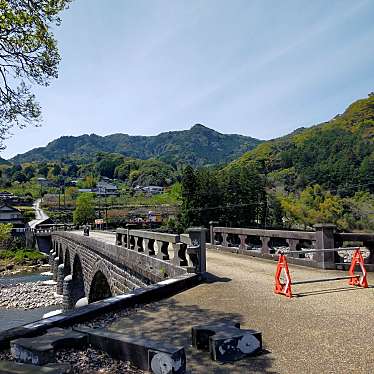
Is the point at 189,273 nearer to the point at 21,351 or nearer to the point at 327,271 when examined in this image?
the point at 327,271

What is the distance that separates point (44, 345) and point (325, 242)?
7.79 metres

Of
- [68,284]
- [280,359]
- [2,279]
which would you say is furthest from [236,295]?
[2,279]

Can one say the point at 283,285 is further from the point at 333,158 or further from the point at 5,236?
the point at 333,158

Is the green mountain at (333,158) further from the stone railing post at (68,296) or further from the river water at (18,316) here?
the river water at (18,316)

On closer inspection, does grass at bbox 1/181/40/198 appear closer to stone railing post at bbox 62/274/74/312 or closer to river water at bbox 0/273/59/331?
river water at bbox 0/273/59/331

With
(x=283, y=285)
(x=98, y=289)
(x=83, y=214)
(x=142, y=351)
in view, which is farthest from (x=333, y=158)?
(x=142, y=351)

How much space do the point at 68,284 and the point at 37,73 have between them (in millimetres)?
23941

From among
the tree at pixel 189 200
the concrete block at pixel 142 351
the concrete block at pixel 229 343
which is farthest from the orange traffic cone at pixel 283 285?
the tree at pixel 189 200

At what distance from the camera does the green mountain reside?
8450cm

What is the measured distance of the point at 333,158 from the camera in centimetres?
9725

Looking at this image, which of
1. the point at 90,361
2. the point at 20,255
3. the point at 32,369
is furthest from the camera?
the point at 20,255

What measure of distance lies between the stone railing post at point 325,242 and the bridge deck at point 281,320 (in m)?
0.89

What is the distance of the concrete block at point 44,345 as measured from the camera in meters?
4.25

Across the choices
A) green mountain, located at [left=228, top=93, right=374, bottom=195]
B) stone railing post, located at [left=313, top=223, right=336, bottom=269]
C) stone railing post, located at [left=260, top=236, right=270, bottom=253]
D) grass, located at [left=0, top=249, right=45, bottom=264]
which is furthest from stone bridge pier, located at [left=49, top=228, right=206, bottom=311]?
green mountain, located at [left=228, top=93, right=374, bottom=195]
